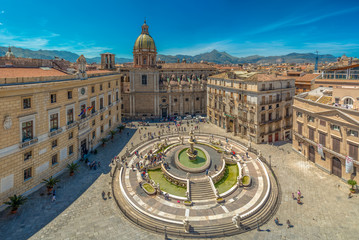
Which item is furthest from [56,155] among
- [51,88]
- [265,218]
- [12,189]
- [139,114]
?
[139,114]

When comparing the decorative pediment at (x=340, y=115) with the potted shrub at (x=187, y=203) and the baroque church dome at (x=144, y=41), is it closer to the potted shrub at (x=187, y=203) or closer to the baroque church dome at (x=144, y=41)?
the potted shrub at (x=187, y=203)

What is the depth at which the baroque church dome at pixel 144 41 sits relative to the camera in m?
69.9

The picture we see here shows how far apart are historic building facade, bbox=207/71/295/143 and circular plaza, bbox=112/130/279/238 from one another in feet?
28.2

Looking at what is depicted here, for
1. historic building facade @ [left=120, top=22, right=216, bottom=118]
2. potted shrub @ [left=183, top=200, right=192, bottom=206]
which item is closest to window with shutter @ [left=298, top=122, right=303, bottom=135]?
potted shrub @ [left=183, top=200, right=192, bottom=206]

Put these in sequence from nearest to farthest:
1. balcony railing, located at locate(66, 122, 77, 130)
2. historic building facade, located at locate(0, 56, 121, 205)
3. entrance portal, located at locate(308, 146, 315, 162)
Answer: historic building facade, located at locate(0, 56, 121, 205) < balcony railing, located at locate(66, 122, 77, 130) < entrance portal, located at locate(308, 146, 315, 162)

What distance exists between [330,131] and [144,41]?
58.6 meters

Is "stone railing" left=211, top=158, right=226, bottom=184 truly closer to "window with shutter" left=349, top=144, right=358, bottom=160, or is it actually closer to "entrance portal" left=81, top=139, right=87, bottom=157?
"window with shutter" left=349, top=144, right=358, bottom=160

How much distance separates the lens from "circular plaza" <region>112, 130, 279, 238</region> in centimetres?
2169

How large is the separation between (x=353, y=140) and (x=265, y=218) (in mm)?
16168

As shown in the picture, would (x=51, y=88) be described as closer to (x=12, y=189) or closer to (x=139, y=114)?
(x=12, y=189)

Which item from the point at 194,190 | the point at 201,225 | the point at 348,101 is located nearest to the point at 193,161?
the point at 194,190

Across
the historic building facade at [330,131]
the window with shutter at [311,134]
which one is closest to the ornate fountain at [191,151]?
the historic building facade at [330,131]

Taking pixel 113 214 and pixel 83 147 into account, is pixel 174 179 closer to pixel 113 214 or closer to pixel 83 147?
pixel 113 214

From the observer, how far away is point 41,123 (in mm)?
26969
